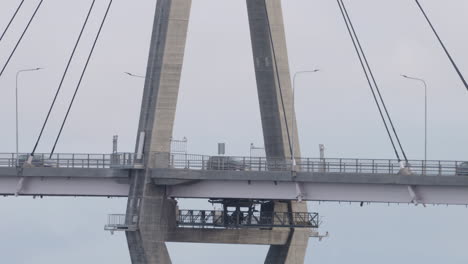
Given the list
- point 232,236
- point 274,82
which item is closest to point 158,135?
point 274,82

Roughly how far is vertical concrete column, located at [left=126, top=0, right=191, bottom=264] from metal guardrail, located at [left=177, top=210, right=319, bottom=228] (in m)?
5.70

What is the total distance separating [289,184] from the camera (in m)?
110

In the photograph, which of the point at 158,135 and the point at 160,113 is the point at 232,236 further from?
the point at 160,113

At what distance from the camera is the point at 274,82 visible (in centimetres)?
11950

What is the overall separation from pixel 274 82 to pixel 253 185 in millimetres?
11899

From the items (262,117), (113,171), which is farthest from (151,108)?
(262,117)

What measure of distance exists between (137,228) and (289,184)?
10122 mm

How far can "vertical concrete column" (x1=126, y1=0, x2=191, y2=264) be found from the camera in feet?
361

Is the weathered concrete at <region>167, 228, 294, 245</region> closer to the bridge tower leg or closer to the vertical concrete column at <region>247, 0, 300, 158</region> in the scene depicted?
the bridge tower leg

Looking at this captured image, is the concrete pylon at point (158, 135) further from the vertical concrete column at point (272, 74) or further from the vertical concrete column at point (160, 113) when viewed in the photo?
the vertical concrete column at point (272, 74)

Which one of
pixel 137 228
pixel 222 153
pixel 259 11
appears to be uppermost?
pixel 259 11

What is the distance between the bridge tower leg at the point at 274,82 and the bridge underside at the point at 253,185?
9.09m

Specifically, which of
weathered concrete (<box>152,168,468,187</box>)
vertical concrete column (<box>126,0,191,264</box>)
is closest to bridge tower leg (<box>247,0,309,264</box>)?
vertical concrete column (<box>126,0,191,264</box>)

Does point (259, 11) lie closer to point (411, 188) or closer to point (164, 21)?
point (164, 21)
